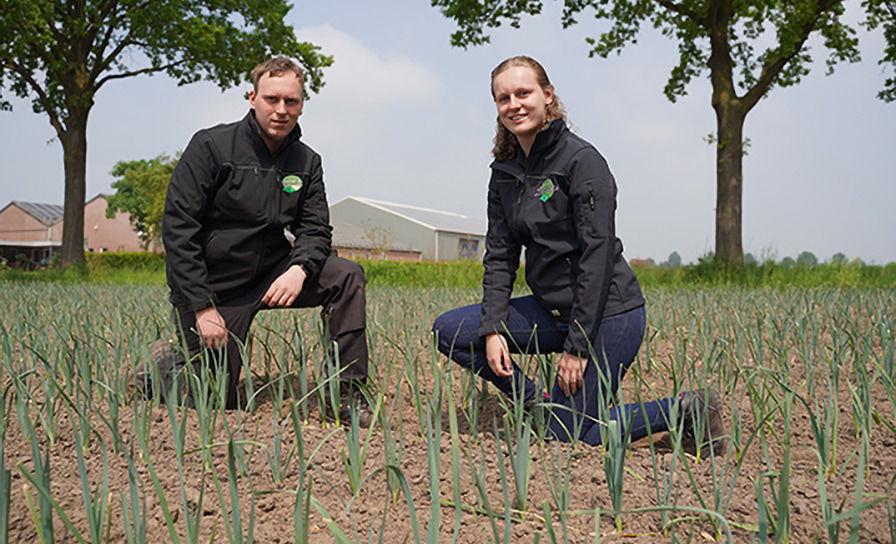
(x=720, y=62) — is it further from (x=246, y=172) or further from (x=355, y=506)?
(x=355, y=506)

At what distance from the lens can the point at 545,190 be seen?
247cm

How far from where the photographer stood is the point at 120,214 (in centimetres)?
5112

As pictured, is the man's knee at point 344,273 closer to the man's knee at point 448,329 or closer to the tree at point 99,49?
the man's knee at point 448,329

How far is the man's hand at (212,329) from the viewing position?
265 cm

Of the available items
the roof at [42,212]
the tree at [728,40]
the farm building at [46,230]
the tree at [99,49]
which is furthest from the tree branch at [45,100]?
the roof at [42,212]

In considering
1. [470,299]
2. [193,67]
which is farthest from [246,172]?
[193,67]

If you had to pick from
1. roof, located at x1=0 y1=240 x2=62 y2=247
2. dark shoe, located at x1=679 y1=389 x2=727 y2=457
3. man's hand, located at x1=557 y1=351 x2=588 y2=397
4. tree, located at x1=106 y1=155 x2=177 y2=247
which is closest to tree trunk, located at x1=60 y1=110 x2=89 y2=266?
man's hand, located at x1=557 y1=351 x2=588 y2=397

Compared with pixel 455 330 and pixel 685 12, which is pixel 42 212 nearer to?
pixel 685 12

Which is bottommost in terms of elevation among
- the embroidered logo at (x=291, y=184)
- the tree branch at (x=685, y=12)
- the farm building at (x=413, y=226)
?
the embroidered logo at (x=291, y=184)

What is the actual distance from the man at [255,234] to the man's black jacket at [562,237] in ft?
1.81

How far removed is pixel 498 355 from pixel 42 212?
51.9 metres

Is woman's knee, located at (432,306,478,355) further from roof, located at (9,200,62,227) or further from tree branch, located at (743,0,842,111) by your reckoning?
roof, located at (9,200,62,227)

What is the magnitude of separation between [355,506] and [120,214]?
177 ft

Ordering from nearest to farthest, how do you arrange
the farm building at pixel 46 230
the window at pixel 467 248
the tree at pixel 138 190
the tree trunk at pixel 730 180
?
the tree trunk at pixel 730 180
the window at pixel 467 248
the tree at pixel 138 190
the farm building at pixel 46 230
